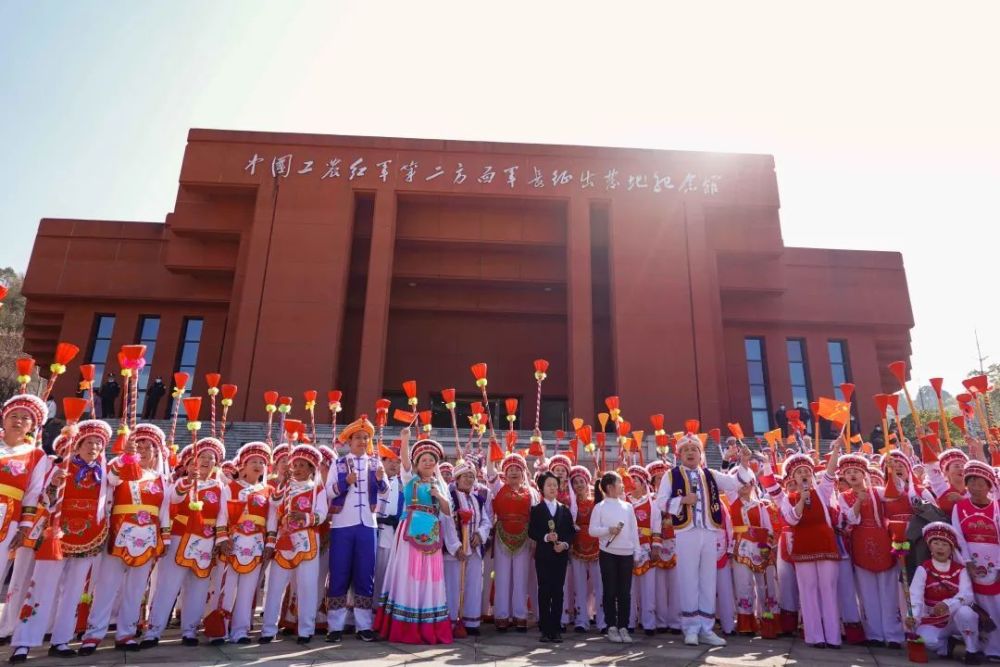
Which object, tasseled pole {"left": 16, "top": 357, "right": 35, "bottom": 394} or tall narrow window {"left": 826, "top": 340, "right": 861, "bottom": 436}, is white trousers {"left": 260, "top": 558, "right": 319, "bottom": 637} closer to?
tasseled pole {"left": 16, "top": 357, "right": 35, "bottom": 394}

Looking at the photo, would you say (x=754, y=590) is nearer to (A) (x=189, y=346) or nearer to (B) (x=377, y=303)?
(B) (x=377, y=303)

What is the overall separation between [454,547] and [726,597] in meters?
2.61

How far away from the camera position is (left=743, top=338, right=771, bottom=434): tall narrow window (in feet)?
60.7

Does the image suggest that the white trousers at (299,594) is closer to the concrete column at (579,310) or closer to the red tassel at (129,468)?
the red tassel at (129,468)

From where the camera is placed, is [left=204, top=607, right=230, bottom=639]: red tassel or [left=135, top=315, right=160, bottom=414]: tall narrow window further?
[left=135, top=315, right=160, bottom=414]: tall narrow window

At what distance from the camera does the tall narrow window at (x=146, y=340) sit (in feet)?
61.0

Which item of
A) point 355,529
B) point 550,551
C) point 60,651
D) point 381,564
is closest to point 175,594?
point 60,651

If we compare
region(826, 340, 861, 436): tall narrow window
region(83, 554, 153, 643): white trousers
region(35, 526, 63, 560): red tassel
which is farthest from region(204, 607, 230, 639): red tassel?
region(826, 340, 861, 436): tall narrow window

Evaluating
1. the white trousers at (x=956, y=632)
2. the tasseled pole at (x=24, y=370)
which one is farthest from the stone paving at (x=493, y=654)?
the tasseled pole at (x=24, y=370)

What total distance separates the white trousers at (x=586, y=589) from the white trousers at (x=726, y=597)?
1.12 meters

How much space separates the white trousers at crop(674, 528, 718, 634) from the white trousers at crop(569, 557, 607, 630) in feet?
2.61

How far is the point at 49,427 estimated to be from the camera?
438 inches

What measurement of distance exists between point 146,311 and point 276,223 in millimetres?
5606

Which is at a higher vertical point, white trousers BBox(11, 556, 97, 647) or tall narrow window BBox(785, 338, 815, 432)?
tall narrow window BBox(785, 338, 815, 432)
